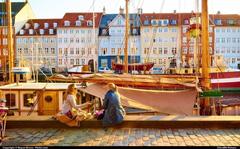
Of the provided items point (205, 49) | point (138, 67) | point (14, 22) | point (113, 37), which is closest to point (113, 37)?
point (113, 37)

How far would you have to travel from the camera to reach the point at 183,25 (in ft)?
231

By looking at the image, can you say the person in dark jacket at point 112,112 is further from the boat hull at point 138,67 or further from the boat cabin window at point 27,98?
the boat hull at point 138,67

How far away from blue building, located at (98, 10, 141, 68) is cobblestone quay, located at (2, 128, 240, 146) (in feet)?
201

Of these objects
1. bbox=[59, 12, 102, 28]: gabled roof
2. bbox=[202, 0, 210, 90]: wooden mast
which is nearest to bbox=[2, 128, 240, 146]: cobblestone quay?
bbox=[202, 0, 210, 90]: wooden mast

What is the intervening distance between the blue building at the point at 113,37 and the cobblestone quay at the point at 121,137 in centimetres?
6140

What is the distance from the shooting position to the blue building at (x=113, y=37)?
70.8 m

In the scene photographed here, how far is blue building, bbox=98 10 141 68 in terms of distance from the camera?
70.8 m

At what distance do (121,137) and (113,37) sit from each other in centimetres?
6476

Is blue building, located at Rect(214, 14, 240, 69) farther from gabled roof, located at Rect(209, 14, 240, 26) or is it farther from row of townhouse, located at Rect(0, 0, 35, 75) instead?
row of townhouse, located at Rect(0, 0, 35, 75)

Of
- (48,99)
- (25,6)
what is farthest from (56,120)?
(25,6)

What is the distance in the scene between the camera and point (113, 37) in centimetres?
7231

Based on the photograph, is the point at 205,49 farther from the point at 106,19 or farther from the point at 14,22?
the point at 14,22

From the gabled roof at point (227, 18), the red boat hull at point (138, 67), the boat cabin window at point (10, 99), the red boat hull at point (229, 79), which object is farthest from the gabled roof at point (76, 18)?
the boat cabin window at point (10, 99)

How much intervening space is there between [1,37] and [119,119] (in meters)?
67.1
